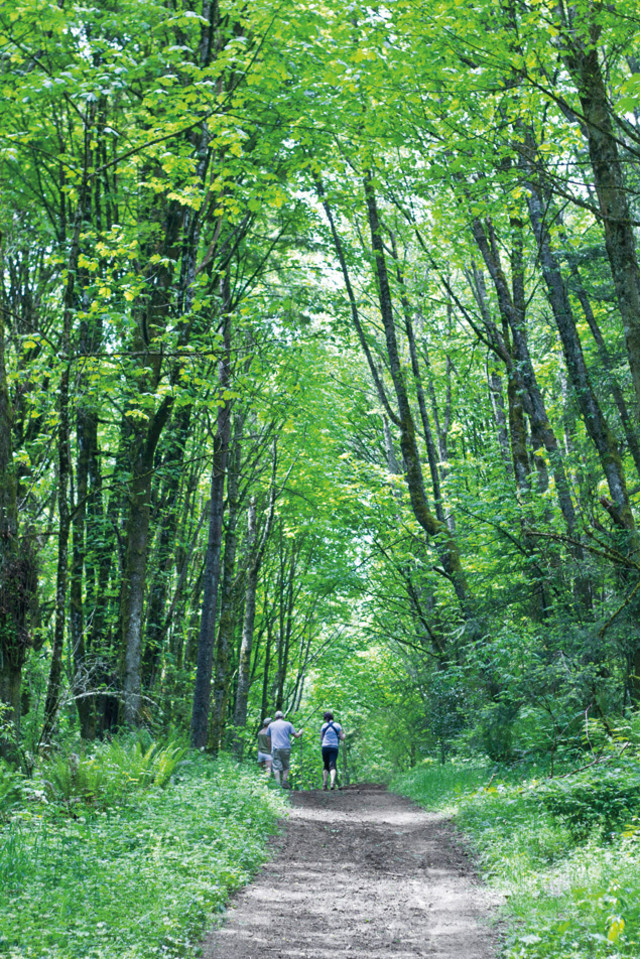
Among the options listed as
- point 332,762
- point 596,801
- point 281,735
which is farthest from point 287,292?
point 332,762

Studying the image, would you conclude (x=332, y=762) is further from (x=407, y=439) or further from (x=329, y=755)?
(x=407, y=439)

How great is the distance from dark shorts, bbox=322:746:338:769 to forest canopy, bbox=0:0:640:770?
2330 mm

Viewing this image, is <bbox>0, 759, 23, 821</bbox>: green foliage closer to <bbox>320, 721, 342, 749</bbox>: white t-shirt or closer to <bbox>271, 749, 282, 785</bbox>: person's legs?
<bbox>271, 749, 282, 785</bbox>: person's legs

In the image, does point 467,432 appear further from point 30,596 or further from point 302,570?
point 30,596

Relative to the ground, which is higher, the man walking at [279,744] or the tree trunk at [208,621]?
the tree trunk at [208,621]

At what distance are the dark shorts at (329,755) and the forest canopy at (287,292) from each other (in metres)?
2.33

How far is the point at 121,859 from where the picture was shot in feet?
20.5

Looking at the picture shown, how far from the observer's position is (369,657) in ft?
115

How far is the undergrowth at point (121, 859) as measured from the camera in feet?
15.6

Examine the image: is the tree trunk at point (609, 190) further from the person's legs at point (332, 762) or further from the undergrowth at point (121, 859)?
the person's legs at point (332, 762)

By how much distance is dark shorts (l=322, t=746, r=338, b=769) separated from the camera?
1897 cm

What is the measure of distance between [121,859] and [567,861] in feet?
12.0

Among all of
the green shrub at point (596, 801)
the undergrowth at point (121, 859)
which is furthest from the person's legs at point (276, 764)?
the green shrub at point (596, 801)

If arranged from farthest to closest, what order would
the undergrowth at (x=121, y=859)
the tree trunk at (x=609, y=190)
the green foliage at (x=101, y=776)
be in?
the green foliage at (x=101, y=776) < the tree trunk at (x=609, y=190) < the undergrowth at (x=121, y=859)
